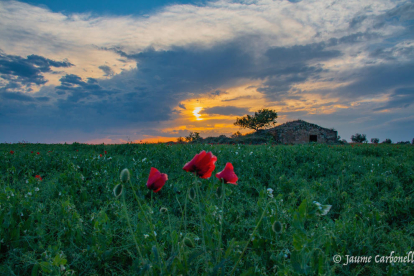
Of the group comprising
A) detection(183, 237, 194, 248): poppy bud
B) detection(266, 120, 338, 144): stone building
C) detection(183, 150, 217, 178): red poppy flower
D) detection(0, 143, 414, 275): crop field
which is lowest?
detection(0, 143, 414, 275): crop field

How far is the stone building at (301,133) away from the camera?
28.5m

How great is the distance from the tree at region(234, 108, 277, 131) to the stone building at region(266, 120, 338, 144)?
30.6ft

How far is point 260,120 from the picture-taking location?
133 feet

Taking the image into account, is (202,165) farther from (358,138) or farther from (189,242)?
(358,138)

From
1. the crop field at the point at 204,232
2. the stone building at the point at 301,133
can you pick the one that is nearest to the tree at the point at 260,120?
the stone building at the point at 301,133

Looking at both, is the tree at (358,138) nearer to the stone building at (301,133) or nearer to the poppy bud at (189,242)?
A: the stone building at (301,133)

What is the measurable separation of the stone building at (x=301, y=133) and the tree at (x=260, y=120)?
931 centimetres

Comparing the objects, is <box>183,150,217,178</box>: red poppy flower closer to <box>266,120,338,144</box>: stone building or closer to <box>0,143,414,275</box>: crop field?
<box>0,143,414,275</box>: crop field

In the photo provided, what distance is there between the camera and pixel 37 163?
704cm

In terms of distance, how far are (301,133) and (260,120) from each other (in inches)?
469

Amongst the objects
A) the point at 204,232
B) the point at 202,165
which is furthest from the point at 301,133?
the point at 202,165

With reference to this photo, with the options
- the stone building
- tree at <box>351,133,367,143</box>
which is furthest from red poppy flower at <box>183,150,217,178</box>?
tree at <box>351,133,367,143</box>

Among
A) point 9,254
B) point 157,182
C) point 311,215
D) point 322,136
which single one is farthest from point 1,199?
point 322,136

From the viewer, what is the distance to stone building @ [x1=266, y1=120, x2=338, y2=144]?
28.5m
